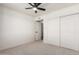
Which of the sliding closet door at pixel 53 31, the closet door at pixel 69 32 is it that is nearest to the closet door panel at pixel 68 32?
the closet door at pixel 69 32

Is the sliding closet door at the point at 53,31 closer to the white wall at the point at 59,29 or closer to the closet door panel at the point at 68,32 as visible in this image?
the white wall at the point at 59,29

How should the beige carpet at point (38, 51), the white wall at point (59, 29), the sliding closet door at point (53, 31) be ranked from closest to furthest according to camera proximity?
the beige carpet at point (38, 51) → the white wall at point (59, 29) → the sliding closet door at point (53, 31)

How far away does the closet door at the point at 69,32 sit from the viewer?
11.5 feet

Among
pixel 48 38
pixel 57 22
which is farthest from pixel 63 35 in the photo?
pixel 48 38

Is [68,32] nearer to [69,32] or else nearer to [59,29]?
[69,32]

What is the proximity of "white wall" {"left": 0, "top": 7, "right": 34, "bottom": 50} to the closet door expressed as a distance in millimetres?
2653

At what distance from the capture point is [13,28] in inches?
160

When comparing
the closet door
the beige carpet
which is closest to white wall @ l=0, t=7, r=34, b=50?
the beige carpet

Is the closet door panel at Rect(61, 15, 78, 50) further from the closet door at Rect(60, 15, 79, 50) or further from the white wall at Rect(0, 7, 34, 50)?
the white wall at Rect(0, 7, 34, 50)

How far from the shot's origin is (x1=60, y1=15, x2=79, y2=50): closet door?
11.5ft

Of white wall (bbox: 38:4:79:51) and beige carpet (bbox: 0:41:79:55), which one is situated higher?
white wall (bbox: 38:4:79:51)

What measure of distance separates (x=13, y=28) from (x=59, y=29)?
2.87 metres

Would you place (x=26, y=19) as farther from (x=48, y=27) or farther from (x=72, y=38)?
(x=72, y=38)

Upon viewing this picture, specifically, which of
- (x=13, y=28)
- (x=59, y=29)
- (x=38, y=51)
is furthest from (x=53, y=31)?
(x=13, y=28)
